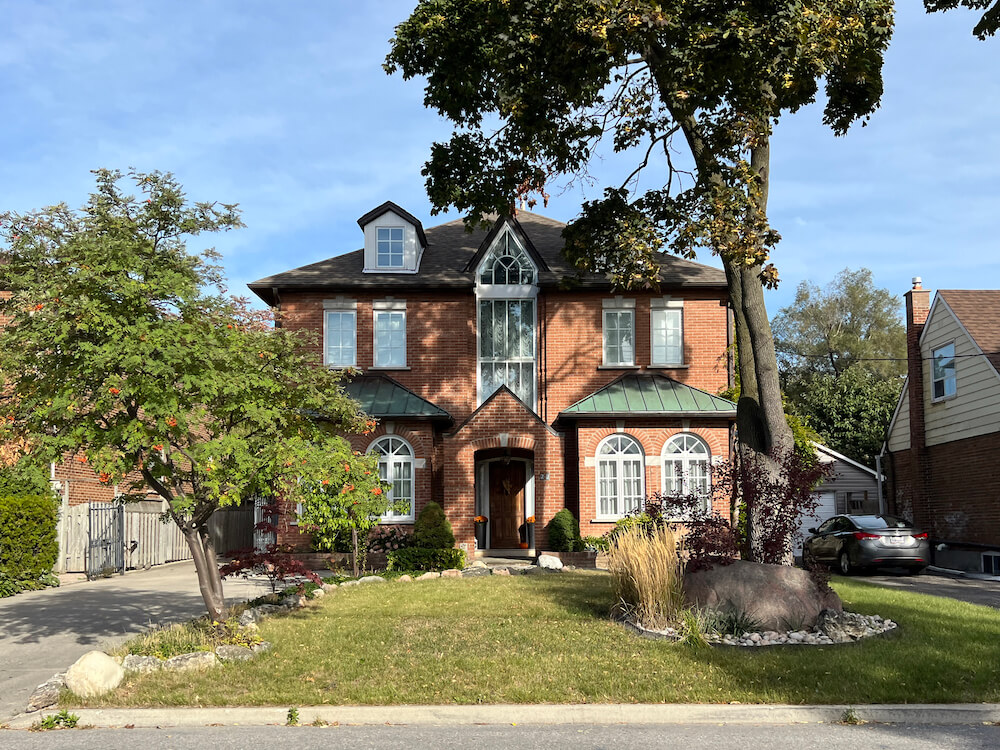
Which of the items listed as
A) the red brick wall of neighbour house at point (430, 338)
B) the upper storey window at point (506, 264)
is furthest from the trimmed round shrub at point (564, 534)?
the upper storey window at point (506, 264)

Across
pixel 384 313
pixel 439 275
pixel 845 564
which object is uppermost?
pixel 439 275

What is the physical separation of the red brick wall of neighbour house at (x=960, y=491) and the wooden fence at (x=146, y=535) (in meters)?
20.2

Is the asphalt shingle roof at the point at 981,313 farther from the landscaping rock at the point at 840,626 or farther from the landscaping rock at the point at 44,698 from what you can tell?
the landscaping rock at the point at 44,698

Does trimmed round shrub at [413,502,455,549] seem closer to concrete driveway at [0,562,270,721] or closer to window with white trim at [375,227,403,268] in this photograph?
concrete driveway at [0,562,270,721]

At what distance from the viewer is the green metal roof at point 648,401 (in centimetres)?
2309

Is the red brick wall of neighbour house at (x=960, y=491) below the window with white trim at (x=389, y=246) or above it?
below

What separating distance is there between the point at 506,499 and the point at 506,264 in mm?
6636

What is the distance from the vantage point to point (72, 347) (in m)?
9.66

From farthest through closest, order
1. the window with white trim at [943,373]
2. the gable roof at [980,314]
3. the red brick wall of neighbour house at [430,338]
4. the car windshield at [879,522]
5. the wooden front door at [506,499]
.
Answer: the window with white trim at [943,373]
the wooden front door at [506,499]
the red brick wall of neighbour house at [430,338]
the gable roof at [980,314]
the car windshield at [879,522]

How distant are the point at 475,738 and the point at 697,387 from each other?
1868cm

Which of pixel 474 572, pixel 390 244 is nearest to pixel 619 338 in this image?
pixel 390 244

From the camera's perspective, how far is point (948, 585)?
1927 centimetres

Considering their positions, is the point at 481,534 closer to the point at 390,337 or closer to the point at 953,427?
the point at 390,337

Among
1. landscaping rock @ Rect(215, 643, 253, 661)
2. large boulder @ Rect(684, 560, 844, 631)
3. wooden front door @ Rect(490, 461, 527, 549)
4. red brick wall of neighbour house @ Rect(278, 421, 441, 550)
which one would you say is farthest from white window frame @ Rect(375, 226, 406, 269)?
landscaping rock @ Rect(215, 643, 253, 661)
